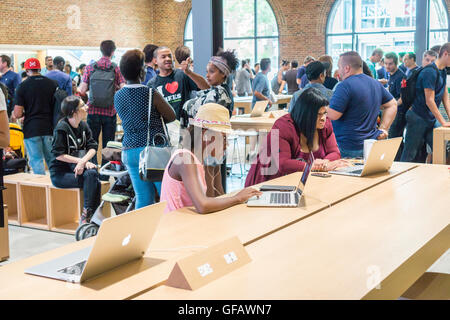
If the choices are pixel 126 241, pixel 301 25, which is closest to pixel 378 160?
pixel 126 241

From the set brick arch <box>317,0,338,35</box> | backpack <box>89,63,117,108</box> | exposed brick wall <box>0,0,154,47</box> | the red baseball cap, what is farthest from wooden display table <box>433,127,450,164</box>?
brick arch <box>317,0,338,35</box>

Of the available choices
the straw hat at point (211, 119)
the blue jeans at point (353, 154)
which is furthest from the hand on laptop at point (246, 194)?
the blue jeans at point (353, 154)

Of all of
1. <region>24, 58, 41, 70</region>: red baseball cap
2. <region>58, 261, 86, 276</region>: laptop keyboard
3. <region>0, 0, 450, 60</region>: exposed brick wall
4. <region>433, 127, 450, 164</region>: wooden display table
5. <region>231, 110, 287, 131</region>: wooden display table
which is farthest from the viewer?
<region>0, 0, 450, 60</region>: exposed brick wall

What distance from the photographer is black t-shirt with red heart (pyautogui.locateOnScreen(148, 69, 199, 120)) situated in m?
4.82

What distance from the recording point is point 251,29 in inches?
716

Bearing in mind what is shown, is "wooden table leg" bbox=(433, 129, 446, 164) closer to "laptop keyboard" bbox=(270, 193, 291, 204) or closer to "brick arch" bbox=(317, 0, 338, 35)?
"laptop keyboard" bbox=(270, 193, 291, 204)

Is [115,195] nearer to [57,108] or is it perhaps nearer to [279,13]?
[57,108]

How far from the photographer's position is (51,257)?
1968 millimetres

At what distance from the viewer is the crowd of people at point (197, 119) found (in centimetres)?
286

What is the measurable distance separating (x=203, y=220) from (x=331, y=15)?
1505 centimetres

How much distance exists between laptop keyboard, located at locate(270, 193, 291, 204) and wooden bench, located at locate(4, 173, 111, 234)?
8.35ft

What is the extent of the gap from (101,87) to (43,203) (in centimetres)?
134

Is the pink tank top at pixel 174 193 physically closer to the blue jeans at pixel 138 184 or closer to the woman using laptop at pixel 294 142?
the woman using laptop at pixel 294 142

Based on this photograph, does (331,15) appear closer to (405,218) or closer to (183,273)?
(405,218)
